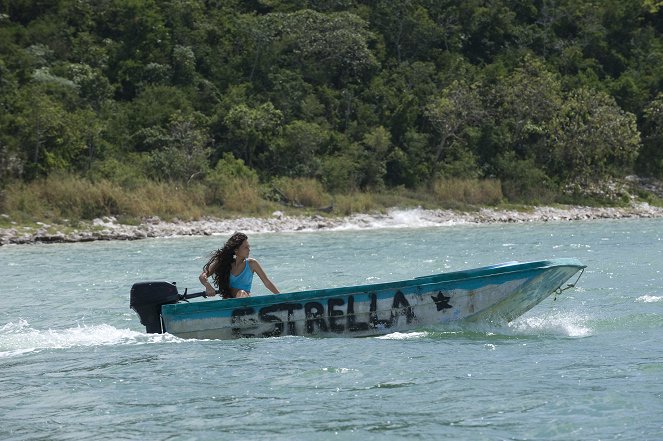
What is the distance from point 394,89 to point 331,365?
151 ft

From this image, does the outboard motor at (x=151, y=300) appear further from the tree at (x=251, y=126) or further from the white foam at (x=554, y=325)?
the tree at (x=251, y=126)

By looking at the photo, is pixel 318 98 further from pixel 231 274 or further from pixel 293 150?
pixel 231 274

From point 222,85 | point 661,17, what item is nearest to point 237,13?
point 222,85

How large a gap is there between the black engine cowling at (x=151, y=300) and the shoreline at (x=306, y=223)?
22.3 meters

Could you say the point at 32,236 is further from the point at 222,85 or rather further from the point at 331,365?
the point at 331,365

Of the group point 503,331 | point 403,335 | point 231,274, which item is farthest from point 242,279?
point 503,331

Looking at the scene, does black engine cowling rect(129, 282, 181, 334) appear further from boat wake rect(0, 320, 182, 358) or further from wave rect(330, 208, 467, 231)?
wave rect(330, 208, 467, 231)

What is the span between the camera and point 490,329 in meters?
12.9

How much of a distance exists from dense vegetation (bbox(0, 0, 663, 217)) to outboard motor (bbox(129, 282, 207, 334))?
1080 inches

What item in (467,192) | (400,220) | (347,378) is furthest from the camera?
(467,192)

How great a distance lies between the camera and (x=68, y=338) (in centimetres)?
1345

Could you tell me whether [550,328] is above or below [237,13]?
below

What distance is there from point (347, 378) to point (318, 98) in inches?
1795

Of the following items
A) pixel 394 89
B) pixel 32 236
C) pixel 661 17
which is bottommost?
pixel 32 236
